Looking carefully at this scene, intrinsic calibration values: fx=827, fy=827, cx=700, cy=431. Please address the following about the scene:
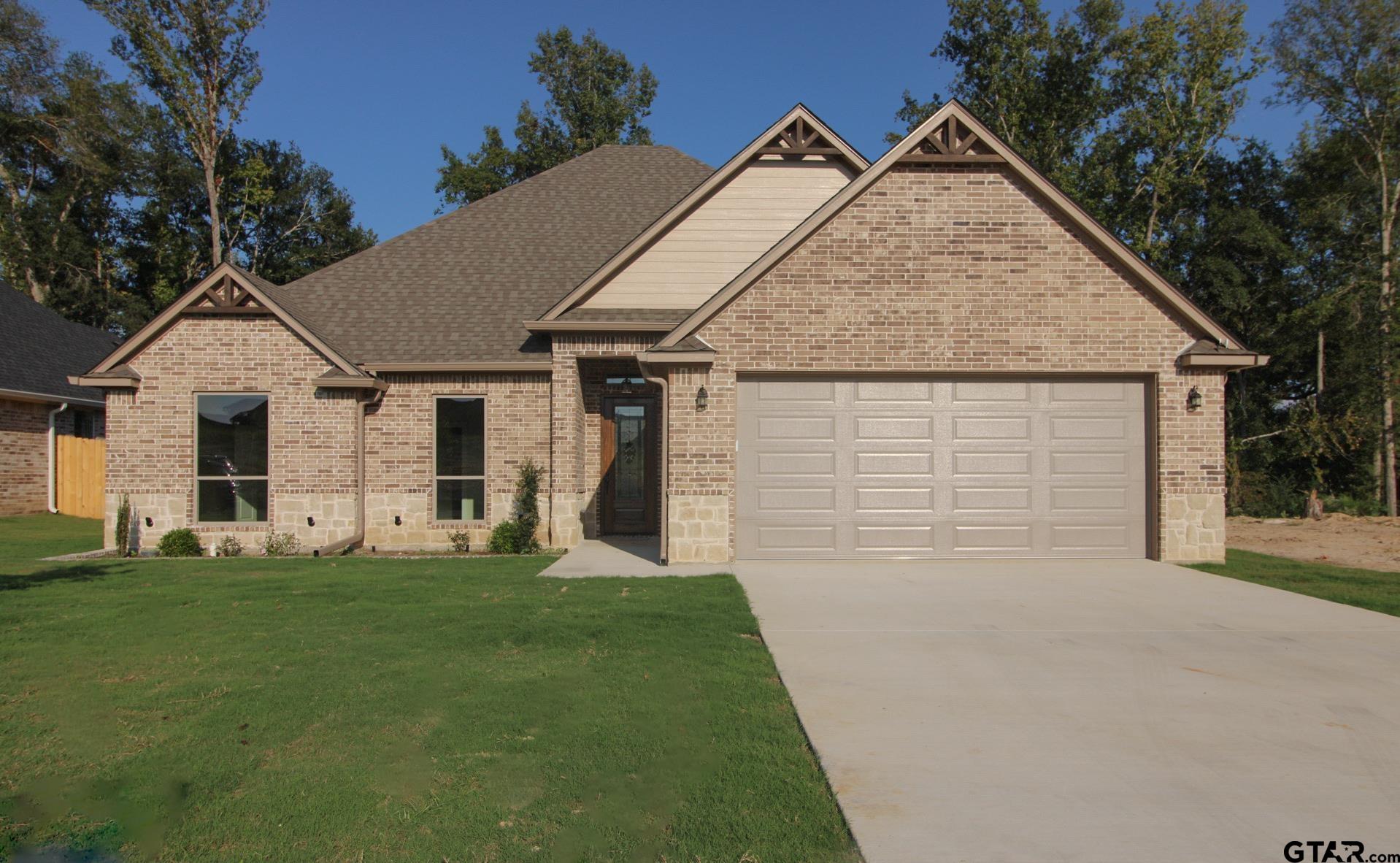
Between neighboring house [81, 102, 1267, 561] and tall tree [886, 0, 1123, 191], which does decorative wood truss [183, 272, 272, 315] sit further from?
tall tree [886, 0, 1123, 191]

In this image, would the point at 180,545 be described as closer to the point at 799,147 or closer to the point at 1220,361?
the point at 799,147

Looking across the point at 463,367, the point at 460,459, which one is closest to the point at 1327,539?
the point at 460,459

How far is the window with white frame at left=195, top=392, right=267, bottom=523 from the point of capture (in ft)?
45.7

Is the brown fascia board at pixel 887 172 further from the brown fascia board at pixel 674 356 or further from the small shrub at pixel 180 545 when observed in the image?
the small shrub at pixel 180 545

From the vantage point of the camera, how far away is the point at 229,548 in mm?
13648

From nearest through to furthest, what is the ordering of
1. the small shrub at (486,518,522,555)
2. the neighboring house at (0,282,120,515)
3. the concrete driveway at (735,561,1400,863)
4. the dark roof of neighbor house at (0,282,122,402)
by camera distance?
1. the concrete driveway at (735,561,1400,863)
2. the small shrub at (486,518,522,555)
3. the neighboring house at (0,282,120,515)
4. the dark roof of neighbor house at (0,282,122,402)

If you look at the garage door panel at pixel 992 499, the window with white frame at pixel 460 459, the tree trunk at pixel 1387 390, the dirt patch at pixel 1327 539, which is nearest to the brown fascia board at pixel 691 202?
the window with white frame at pixel 460 459

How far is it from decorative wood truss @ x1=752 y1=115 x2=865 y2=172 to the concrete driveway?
8.45 m

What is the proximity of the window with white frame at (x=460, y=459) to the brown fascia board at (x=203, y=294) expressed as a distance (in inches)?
67.5

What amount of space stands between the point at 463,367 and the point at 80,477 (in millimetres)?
15010

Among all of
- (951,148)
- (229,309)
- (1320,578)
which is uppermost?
(951,148)

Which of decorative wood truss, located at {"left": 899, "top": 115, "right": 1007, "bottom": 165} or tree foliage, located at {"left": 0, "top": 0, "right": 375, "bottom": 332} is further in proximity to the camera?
tree foliage, located at {"left": 0, "top": 0, "right": 375, "bottom": 332}

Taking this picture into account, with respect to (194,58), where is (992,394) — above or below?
below

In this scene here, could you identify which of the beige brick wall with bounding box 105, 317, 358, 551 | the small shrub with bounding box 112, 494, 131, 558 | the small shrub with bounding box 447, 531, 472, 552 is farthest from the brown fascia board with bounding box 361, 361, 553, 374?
the small shrub with bounding box 112, 494, 131, 558
